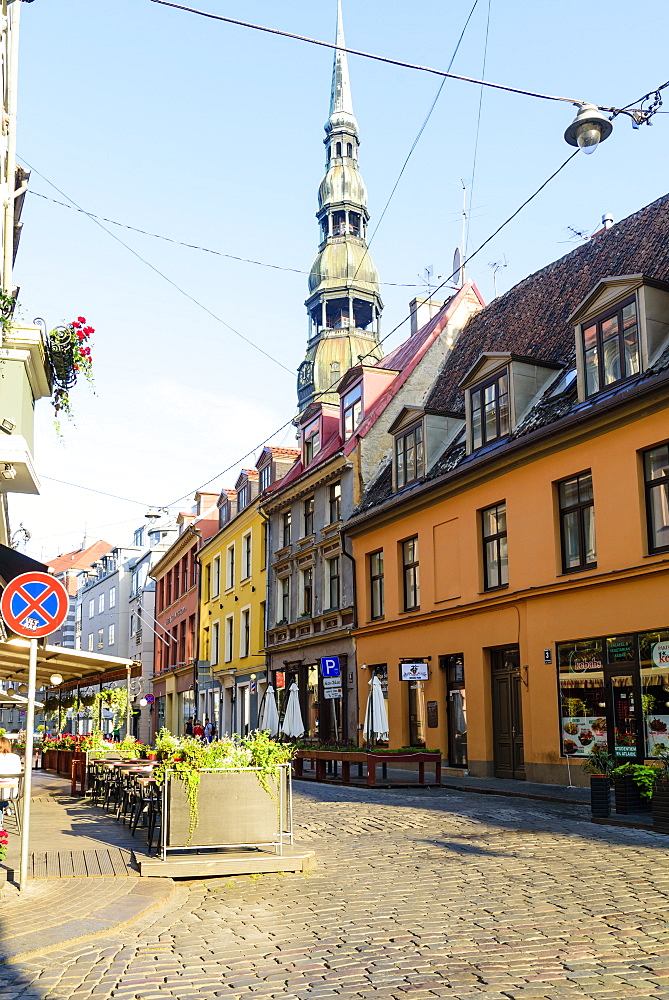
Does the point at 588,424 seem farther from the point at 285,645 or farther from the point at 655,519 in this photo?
the point at 285,645

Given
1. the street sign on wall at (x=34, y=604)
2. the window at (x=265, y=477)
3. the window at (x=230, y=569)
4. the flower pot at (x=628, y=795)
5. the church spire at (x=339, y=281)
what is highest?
the church spire at (x=339, y=281)

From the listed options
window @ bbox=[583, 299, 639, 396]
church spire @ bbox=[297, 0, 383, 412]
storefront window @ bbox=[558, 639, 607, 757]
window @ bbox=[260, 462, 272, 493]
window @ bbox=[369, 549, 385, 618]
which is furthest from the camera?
church spire @ bbox=[297, 0, 383, 412]

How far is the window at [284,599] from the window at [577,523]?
56.0 feet

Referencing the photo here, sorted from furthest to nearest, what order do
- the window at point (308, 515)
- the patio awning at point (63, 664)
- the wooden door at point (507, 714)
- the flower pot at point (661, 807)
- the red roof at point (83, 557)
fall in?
the red roof at point (83, 557), the window at point (308, 515), the wooden door at point (507, 714), the patio awning at point (63, 664), the flower pot at point (661, 807)

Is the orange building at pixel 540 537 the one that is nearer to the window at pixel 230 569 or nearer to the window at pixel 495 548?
the window at pixel 495 548

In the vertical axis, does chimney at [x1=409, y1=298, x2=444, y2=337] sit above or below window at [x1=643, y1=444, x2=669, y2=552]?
above

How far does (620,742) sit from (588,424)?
19.3 feet

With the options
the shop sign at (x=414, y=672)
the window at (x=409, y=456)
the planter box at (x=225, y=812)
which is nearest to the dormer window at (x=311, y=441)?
the window at (x=409, y=456)

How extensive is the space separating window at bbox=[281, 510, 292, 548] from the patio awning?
11885mm

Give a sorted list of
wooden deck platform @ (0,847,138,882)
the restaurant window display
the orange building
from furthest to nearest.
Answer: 1. the orange building
2. the restaurant window display
3. wooden deck platform @ (0,847,138,882)

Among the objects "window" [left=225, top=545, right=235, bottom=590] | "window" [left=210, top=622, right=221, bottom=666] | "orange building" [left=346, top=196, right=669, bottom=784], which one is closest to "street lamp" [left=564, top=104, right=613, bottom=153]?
"orange building" [left=346, top=196, right=669, bottom=784]

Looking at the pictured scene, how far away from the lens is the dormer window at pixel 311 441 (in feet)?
115

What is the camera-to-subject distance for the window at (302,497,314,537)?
109 ft

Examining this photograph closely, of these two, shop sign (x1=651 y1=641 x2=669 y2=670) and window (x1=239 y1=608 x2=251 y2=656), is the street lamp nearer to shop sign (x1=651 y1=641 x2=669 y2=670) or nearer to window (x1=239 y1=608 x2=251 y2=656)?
shop sign (x1=651 y1=641 x2=669 y2=670)
